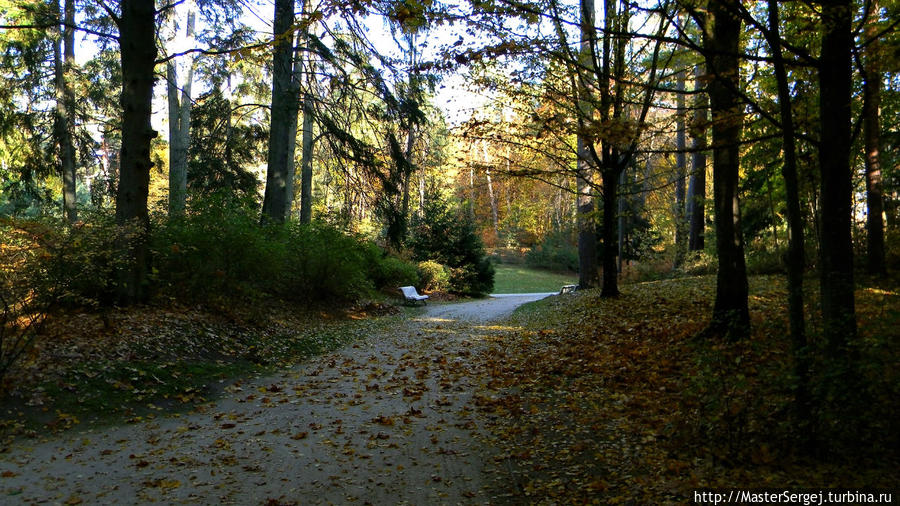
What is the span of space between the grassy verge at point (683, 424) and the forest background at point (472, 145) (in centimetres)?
10

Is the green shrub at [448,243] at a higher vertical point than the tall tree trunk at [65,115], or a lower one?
Result: lower

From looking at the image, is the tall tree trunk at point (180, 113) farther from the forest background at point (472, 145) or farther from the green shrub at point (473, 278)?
the green shrub at point (473, 278)

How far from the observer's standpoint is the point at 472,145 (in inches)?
612

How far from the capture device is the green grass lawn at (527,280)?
3769 centimetres

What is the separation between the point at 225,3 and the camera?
11.8 m

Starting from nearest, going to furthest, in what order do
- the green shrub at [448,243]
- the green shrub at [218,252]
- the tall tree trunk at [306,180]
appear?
the green shrub at [218,252]
the tall tree trunk at [306,180]
the green shrub at [448,243]

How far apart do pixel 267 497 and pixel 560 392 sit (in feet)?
12.0

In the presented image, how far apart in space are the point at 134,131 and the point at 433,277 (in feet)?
52.3

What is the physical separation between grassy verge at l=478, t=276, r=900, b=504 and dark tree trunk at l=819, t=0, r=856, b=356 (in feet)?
0.77

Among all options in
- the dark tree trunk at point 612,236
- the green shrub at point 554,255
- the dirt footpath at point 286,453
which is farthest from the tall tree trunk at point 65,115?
the green shrub at point 554,255

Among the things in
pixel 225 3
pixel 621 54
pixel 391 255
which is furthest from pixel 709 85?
pixel 391 255

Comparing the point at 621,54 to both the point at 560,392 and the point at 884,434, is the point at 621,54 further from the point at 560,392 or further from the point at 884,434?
the point at 884,434

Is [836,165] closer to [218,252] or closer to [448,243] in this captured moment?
[218,252]

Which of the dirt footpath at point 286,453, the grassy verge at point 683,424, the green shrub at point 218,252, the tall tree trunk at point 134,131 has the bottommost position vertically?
the dirt footpath at point 286,453
